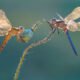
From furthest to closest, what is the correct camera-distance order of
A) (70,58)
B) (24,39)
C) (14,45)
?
1. (70,58)
2. (14,45)
3. (24,39)

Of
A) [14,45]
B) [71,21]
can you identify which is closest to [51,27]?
[71,21]

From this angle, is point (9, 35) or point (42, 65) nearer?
point (9, 35)

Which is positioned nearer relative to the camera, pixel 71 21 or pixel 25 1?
pixel 71 21

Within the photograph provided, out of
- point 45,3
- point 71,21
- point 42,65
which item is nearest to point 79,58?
point 42,65

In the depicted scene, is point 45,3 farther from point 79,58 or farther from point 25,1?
point 79,58

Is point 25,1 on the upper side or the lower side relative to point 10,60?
upper

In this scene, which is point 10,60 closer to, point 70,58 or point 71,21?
point 70,58

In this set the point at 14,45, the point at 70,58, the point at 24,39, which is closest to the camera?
the point at 24,39

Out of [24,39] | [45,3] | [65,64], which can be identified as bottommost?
[24,39]

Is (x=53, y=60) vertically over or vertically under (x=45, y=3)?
under
